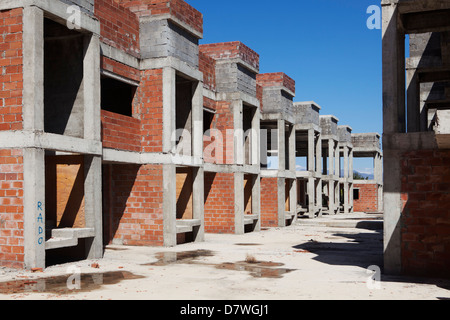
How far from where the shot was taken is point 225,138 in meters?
19.8

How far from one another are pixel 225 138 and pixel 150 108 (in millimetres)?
5385

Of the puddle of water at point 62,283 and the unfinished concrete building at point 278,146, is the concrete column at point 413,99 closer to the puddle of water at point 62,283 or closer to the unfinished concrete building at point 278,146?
the unfinished concrete building at point 278,146

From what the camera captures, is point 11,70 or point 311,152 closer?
point 11,70

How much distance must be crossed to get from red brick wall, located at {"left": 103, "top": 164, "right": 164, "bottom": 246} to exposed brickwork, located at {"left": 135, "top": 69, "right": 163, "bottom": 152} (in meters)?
0.74

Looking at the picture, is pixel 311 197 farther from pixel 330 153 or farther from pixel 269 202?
pixel 269 202

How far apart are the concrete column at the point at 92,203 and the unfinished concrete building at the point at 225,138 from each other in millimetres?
7649

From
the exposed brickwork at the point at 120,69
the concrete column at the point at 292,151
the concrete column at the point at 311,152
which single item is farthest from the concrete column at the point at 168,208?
the concrete column at the point at 311,152

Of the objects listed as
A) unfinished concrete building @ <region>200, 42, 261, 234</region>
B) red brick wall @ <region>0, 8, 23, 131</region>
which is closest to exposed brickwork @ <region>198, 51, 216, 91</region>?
unfinished concrete building @ <region>200, 42, 261, 234</region>

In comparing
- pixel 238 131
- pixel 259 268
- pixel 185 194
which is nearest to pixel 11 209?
pixel 259 268

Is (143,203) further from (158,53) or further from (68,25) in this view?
(68,25)

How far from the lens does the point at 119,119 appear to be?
14133 mm

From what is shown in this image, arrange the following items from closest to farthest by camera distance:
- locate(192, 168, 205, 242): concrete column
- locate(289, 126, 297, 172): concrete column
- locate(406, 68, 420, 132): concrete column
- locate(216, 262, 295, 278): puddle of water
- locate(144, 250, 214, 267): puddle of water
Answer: locate(216, 262, 295, 278): puddle of water < locate(144, 250, 214, 267): puddle of water < locate(406, 68, 420, 132): concrete column < locate(192, 168, 205, 242): concrete column < locate(289, 126, 297, 172): concrete column

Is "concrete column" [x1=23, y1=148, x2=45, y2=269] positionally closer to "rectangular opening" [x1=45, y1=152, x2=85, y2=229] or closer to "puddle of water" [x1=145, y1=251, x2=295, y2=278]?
"rectangular opening" [x1=45, y1=152, x2=85, y2=229]

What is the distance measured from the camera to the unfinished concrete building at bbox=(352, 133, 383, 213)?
44.0m
